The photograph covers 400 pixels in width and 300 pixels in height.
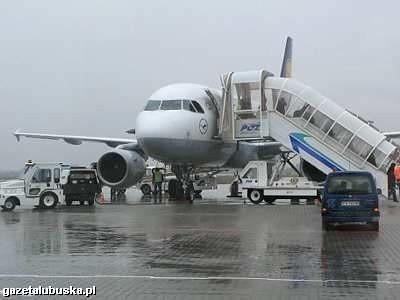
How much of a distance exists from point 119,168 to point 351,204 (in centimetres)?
1502

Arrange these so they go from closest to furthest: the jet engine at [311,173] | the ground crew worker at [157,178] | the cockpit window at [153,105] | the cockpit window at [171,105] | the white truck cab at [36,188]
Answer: the white truck cab at [36,188] < the cockpit window at [171,105] < the cockpit window at [153,105] < the jet engine at [311,173] < the ground crew worker at [157,178]

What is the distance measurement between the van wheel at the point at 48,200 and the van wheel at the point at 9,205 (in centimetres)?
109

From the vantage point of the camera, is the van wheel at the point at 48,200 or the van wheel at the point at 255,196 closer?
the van wheel at the point at 48,200

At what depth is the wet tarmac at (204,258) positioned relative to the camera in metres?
8.05

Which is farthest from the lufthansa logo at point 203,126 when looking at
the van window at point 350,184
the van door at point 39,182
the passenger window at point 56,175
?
the van window at point 350,184

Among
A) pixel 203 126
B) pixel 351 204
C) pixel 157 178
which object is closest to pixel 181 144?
pixel 203 126

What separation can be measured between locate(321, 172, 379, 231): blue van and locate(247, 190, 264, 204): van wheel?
33.7 feet

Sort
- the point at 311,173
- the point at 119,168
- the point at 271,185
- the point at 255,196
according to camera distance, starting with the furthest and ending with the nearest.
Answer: the point at 119,168
the point at 311,173
the point at 255,196
the point at 271,185

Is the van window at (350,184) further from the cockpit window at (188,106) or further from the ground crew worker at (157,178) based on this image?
the ground crew worker at (157,178)

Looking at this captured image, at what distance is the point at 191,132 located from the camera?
2497cm

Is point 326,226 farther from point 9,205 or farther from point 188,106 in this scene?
point 9,205

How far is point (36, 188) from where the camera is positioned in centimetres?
2506

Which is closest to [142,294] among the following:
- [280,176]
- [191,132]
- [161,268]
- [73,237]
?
[161,268]

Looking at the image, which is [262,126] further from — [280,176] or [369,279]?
[369,279]
